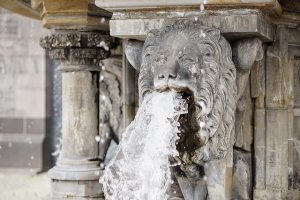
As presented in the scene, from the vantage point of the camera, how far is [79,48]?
4.04 m

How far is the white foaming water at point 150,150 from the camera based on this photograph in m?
2.73

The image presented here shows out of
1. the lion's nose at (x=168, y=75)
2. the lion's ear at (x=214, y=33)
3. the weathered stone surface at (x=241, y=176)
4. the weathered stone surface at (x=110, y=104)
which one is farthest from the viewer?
the weathered stone surface at (x=110, y=104)

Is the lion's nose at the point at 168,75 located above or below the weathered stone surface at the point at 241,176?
above

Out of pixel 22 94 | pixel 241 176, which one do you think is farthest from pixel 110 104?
pixel 22 94

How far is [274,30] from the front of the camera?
3168 millimetres

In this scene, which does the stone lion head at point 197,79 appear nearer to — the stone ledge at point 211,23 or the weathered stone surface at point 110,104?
the stone ledge at point 211,23

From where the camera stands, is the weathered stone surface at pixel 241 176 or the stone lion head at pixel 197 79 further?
the weathered stone surface at pixel 241 176

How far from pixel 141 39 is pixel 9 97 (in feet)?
21.1

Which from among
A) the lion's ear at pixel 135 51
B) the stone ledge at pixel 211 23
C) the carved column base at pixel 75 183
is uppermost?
the stone ledge at pixel 211 23

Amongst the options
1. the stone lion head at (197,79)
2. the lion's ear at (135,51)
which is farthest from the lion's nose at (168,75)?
the lion's ear at (135,51)

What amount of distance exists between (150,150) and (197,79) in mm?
367

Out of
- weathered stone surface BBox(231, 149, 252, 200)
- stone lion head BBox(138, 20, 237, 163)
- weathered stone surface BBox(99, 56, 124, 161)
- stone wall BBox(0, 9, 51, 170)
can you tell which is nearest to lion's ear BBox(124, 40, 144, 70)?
stone lion head BBox(138, 20, 237, 163)

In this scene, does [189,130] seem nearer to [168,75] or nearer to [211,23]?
[168,75]

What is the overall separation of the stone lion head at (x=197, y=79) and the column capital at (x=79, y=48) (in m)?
1.22
